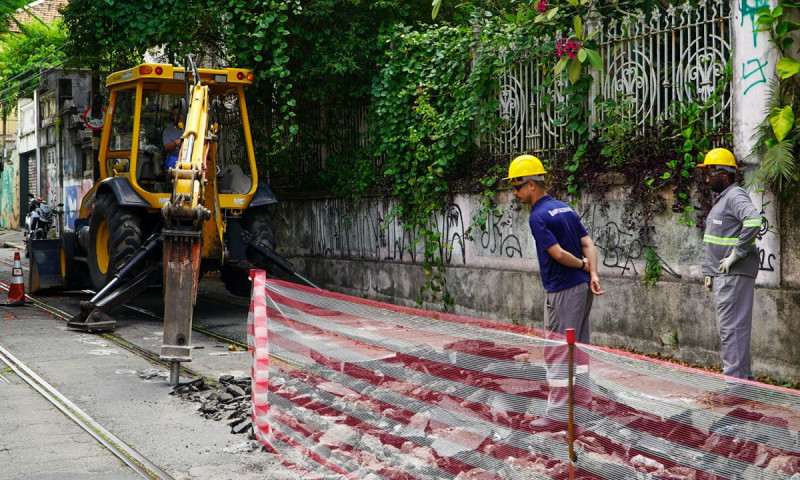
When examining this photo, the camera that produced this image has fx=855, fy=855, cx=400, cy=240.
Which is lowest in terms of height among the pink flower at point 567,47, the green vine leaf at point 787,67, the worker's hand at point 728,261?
the worker's hand at point 728,261

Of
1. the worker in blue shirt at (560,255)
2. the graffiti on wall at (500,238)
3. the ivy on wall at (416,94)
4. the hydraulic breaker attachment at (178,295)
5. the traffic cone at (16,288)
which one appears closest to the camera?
the worker in blue shirt at (560,255)

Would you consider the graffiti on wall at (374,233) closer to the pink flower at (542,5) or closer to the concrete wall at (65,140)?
the pink flower at (542,5)

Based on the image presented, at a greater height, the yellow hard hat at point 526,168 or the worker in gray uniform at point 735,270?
the yellow hard hat at point 526,168

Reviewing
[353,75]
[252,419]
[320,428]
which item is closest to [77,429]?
[252,419]

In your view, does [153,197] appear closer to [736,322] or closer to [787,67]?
[736,322]

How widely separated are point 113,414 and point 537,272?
5.26 meters

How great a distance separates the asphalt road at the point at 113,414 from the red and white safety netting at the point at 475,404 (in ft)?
1.43

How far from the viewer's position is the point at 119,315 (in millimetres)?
12375

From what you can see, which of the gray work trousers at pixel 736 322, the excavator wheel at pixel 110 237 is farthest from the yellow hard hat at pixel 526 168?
the excavator wheel at pixel 110 237

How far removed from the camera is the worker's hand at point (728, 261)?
664 centimetres

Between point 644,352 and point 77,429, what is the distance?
5.49m

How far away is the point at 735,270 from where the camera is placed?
6.70m

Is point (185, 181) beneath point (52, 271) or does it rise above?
above

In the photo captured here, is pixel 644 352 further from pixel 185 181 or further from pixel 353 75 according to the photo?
pixel 353 75
